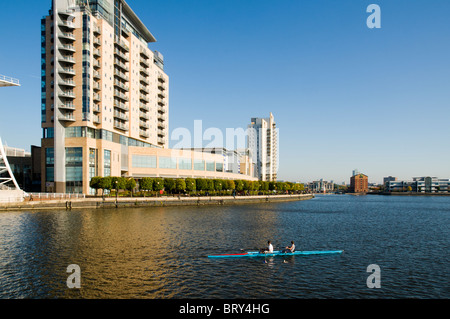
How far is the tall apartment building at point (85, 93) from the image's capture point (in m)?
109

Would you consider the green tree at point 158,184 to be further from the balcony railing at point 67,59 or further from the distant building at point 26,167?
the balcony railing at point 67,59

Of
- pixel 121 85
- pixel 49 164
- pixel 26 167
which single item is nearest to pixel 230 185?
pixel 121 85

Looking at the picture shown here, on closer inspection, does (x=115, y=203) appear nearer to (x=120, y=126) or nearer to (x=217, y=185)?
(x=120, y=126)

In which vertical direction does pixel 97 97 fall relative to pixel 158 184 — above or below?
above

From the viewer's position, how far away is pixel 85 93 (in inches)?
4331

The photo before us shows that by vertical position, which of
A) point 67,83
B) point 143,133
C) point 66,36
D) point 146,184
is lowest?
point 146,184

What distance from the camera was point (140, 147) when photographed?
135m

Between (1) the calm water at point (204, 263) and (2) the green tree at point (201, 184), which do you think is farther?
(2) the green tree at point (201, 184)

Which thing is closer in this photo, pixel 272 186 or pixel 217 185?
pixel 217 185

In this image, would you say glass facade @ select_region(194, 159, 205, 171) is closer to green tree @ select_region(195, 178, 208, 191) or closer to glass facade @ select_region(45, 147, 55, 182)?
green tree @ select_region(195, 178, 208, 191)

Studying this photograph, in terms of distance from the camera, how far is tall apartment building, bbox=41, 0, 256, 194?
109m

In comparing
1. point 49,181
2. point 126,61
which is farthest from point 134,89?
point 49,181

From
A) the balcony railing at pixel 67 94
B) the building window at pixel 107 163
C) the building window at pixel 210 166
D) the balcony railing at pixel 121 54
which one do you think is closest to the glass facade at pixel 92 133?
the building window at pixel 107 163
